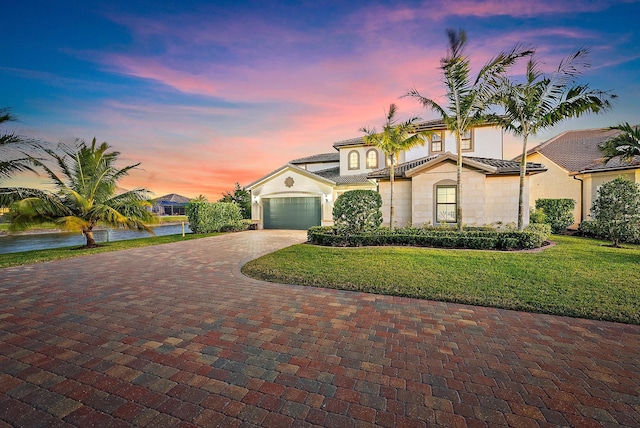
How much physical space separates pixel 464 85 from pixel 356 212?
23.5 feet

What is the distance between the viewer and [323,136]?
2192cm

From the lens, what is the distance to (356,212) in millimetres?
11742

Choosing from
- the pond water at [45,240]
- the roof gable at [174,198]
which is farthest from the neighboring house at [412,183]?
the roof gable at [174,198]

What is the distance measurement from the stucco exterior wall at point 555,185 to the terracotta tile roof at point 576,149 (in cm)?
37

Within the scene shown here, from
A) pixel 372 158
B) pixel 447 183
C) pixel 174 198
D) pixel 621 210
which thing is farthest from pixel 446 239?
pixel 174 198

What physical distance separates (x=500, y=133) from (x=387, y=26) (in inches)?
550

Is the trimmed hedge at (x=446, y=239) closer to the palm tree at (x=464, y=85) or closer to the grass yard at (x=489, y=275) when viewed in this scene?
the grass yard at (x=489, y=275)

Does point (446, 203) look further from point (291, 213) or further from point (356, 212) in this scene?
point (291, 213)

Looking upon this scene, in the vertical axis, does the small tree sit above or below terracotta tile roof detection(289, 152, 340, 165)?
below

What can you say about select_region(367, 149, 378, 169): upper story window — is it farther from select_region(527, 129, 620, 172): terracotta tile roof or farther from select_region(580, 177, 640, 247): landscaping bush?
select_region(580, 177, 640, 247): landscaping bush

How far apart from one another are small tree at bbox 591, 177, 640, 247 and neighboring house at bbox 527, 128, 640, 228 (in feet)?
14.8

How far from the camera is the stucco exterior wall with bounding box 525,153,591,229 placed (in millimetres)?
17219

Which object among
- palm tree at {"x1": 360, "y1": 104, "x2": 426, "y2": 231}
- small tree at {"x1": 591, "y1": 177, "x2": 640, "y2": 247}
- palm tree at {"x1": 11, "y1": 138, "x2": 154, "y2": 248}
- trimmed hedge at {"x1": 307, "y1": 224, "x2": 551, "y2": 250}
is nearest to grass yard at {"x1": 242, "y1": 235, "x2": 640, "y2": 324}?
trimmed hedge at {"x1": 307, "y1": 224, "x2": 551, "y2": 250}

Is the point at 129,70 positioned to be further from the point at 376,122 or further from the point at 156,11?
the point at 376,122
